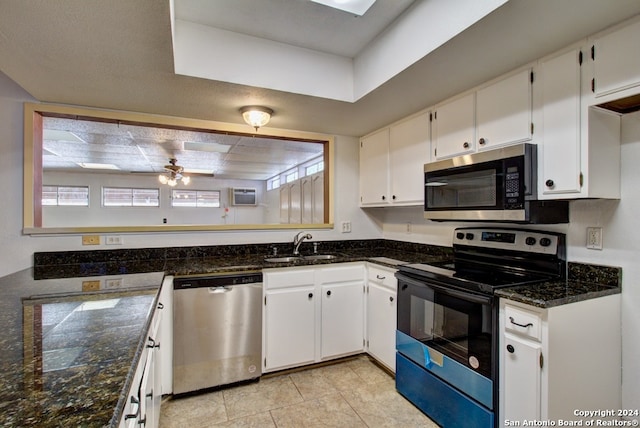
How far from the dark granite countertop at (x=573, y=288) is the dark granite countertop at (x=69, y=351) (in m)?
1.52

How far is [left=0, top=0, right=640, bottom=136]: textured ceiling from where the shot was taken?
129 centimetres

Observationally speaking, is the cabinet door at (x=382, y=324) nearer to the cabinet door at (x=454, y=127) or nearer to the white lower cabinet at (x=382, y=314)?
the white lower cabinet at (x=382, y=314)

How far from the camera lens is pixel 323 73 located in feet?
7.13

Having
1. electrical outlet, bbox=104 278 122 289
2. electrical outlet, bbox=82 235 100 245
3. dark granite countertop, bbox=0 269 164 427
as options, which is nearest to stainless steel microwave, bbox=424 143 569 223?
dark granite countertop, bbox=0 269 164 427

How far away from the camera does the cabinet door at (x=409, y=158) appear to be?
2.41 metres

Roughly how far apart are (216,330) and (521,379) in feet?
5.96

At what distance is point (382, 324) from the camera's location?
244cm

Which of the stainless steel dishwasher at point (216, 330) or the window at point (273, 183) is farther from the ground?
the window at point (273, 183)

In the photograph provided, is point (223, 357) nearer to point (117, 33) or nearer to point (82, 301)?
point (82, 301)

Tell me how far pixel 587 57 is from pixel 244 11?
1.75 metres

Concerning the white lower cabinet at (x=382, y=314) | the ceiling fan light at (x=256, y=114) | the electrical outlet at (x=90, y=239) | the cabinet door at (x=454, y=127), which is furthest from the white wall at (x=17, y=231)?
the cabinet door at (x=454, y=127)

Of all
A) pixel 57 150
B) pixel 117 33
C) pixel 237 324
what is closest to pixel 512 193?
pixel 237 324

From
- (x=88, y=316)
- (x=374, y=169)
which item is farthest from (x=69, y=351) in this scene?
(x=374, y=169)

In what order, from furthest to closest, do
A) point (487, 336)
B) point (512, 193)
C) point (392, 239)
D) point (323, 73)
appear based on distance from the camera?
point (392, 239) → point (323, 73) → point (512, 193) → point (487, 336)
